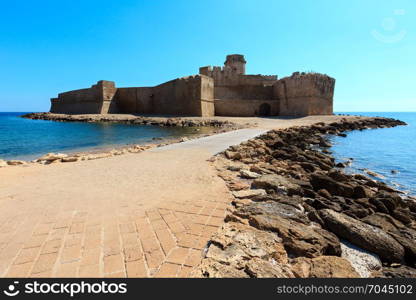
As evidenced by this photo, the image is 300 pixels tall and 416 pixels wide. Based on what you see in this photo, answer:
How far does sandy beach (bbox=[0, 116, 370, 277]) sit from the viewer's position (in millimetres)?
1700

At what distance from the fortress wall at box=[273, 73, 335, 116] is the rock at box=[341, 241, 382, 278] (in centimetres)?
2813

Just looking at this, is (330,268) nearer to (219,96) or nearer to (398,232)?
(398,232)

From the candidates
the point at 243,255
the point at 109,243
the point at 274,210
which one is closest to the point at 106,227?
the point at 109,243

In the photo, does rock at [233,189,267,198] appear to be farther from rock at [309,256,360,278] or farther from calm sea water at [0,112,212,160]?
calm sea water at [0,112,212,160]

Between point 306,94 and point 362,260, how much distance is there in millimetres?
28758

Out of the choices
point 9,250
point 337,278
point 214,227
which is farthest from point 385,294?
point 9,250

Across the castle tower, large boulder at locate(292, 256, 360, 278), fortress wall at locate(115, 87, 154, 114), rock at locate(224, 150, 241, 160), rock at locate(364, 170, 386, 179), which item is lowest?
rock at locate(364, 170, 386, 179)

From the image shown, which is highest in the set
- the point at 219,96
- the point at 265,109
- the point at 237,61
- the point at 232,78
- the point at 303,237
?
the point at 237,61

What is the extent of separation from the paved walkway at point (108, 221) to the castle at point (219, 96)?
23.8 metres

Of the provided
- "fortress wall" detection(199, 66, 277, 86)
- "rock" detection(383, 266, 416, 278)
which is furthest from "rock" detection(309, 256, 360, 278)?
"fortress wall" detection(199, 66, 277, 86)

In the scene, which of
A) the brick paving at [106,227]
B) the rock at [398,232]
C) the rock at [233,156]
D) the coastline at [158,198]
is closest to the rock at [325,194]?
the rock at [398,232]

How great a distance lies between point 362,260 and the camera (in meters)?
2.18

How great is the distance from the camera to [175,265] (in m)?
1.69

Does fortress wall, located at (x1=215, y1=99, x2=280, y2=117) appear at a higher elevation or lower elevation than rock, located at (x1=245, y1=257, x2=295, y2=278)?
higher
